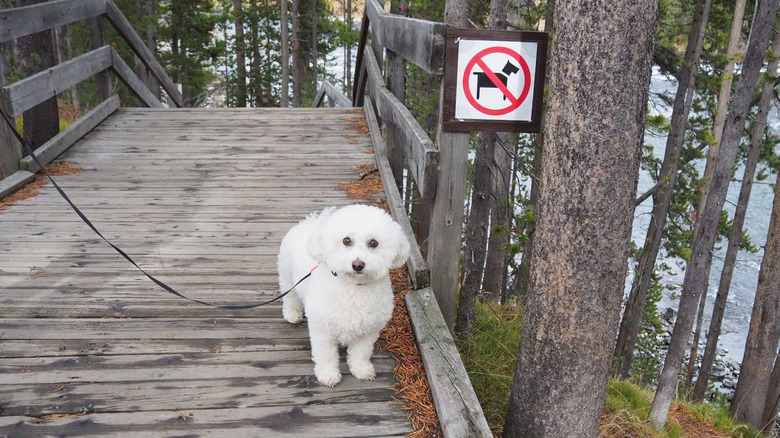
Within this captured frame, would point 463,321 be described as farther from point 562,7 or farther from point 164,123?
point 164,123

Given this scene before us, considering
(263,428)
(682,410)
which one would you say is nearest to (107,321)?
(263,428)

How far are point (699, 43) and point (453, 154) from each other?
10.5 metres

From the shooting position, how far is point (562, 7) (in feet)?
7.84

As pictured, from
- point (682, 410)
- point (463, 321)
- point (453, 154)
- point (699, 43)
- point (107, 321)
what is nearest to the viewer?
point (453, 154)

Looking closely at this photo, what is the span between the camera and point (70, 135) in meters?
6.72

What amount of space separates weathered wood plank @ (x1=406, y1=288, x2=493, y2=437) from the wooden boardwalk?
214mm

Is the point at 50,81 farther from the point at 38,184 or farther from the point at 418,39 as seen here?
the point at 418,39

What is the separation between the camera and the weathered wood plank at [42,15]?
547cm

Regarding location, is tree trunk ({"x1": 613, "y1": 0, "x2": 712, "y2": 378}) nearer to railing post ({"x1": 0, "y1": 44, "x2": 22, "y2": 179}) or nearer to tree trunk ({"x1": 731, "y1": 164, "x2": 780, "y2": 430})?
tree trunk ({"x1": 731, "y1": 164, "x2": 780, "y2": 430})

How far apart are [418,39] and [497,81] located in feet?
2.39

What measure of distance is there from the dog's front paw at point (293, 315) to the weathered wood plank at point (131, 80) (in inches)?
242

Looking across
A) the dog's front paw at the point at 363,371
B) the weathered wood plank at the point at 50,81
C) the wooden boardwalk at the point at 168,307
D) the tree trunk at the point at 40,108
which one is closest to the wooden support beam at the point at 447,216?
the wooden boardwalk at the point at 168,307

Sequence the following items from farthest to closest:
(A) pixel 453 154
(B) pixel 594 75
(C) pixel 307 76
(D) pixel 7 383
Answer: (C) pixel 307 76 < (A) pixel 453 154 < (D) pixel 7 383 < (B) pixel 594 75

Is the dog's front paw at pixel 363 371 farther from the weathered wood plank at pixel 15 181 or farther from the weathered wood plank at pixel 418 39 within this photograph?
the weathered wood plank at pixel 15 181
